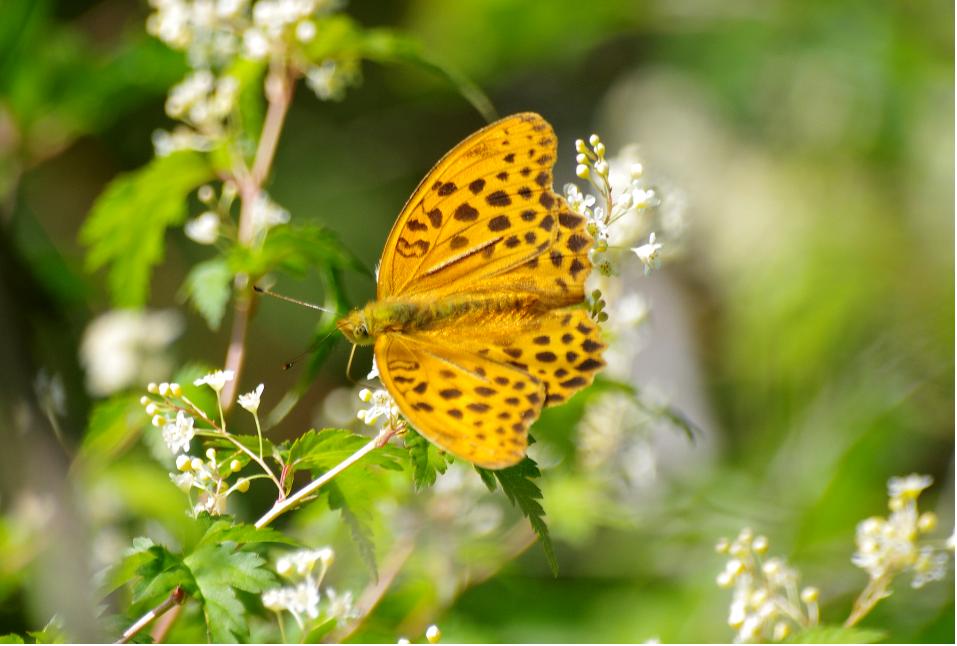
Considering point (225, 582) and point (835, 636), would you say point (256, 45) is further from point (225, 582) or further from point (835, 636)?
point (835, 636)

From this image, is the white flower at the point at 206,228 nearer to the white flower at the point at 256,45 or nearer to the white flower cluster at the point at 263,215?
the white flower cluster at the point at 263,215

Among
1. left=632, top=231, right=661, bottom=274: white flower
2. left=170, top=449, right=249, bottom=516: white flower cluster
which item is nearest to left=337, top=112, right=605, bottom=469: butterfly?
left=632, top=231, right=661, bottom=274: white flower

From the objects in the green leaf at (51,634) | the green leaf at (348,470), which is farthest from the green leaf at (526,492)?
the green leaf at (51,634)

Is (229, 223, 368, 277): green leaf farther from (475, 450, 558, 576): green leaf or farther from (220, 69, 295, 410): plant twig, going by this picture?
(475, 450, 558, 576): green leaf

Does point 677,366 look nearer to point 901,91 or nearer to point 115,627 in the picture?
point 901,91

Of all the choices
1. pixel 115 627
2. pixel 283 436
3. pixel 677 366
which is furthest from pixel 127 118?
pixel 115 627

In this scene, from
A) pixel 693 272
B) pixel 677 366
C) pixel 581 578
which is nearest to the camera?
pixel 581 578

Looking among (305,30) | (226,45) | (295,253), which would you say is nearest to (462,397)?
(295,253)

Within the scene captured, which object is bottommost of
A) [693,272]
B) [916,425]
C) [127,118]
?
[916,425]
